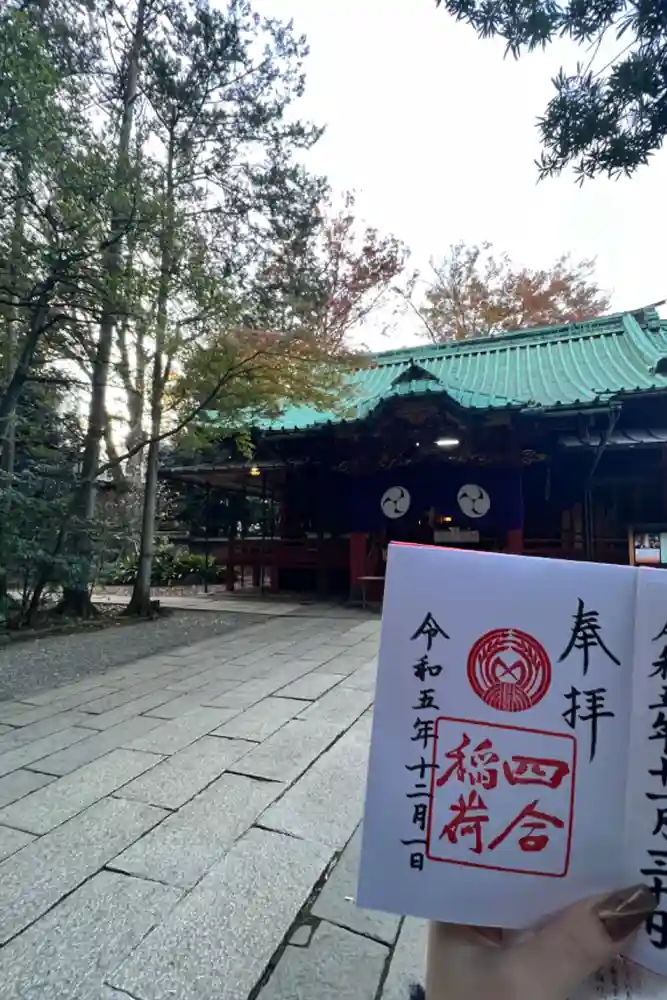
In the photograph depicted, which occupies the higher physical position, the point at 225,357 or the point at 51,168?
the point at 51,168

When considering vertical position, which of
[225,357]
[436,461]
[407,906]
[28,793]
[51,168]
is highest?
[51,168]

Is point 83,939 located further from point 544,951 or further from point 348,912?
point 544,951

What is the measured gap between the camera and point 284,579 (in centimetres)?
1212

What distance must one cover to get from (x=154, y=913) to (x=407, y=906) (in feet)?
4.16

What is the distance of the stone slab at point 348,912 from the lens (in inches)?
67.6

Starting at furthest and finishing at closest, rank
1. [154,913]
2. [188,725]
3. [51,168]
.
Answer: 1. [51,168]
2. [188,725]
3. [154,913]

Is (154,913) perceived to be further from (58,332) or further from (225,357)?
(58,332)

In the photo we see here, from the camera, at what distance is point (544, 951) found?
2.67ft

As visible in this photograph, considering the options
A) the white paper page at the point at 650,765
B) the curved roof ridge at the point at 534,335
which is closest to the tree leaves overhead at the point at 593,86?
the white paper page at the point at 650,765

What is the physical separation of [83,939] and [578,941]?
4.82ft

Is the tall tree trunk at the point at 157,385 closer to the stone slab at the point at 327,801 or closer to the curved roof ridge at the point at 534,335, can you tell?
the stone slab at the point at 327,801

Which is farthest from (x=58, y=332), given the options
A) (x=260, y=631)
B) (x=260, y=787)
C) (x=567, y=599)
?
(x=567, y=599)

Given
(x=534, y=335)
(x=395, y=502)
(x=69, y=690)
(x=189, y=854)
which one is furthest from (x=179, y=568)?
(x=189, y=854)

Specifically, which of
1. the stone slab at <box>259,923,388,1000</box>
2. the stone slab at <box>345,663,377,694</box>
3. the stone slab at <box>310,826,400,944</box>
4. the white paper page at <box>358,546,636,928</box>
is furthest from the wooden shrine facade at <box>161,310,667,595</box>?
the white paper page at <box>358,546,636,928</box>
